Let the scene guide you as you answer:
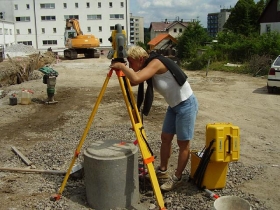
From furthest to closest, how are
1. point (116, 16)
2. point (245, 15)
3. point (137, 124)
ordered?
1. point (116, 16)
2. point (245, 15)
3. point (137, 124)

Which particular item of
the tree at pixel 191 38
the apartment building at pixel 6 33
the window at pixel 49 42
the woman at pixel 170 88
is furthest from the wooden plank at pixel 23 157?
the window at pixel 49 42

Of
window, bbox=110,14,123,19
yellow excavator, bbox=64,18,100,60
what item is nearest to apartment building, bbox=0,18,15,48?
window, bbox=110,14,123,19

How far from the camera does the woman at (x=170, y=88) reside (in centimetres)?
354

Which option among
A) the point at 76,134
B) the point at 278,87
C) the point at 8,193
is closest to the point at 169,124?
the point at 8,193

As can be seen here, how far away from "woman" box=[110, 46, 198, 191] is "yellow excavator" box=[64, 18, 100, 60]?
2680 centimetres

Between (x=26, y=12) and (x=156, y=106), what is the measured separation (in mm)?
50935

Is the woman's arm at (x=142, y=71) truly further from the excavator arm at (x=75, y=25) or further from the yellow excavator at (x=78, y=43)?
the excavator arm at (x=75, y=25)

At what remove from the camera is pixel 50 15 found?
5431 centimetres

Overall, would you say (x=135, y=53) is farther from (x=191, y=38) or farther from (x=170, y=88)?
(x=191, y=38)

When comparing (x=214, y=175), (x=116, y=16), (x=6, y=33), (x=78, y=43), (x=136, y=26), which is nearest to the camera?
(x=214, y=175)

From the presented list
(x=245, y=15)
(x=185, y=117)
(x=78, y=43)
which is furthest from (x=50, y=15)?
(x=185, y=117)

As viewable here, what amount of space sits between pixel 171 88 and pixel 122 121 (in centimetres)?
449

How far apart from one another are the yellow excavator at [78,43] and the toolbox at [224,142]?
27127 mm

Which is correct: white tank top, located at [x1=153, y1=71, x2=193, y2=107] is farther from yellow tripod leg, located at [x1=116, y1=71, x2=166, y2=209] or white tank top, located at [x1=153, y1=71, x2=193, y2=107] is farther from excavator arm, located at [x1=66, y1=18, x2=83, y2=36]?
excavator arm, located at [x1=66, y1=18, x2=83, y2=36]
